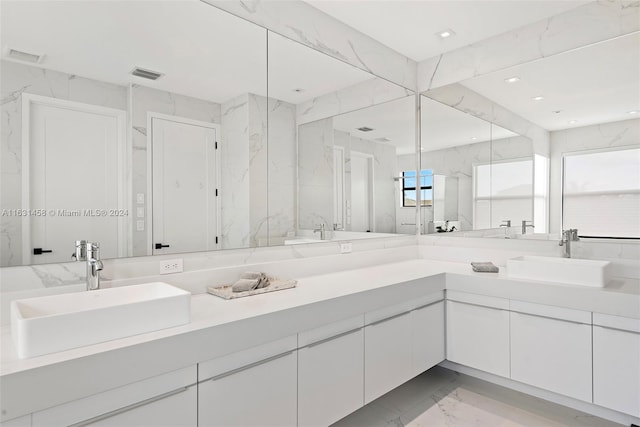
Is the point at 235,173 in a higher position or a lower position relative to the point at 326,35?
lower

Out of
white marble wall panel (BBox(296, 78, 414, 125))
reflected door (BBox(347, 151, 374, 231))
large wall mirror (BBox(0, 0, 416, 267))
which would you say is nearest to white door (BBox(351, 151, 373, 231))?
reflected door (BBox(347, 151, 374, 231))

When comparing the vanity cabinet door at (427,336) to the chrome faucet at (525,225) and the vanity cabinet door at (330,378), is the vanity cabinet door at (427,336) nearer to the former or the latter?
the vanity cabinet door at (330,378)

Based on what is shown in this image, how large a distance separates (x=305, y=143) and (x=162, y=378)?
68.9 inches

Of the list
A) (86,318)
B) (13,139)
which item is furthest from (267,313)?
(13,139)

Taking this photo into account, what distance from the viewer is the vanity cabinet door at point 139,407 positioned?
3.46 ft

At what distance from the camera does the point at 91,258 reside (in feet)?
4.93

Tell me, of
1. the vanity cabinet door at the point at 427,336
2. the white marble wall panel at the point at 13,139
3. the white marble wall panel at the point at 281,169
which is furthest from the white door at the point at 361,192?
the white marble wall panel at the point at 13,139

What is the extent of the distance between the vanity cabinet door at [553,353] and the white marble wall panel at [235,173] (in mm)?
1804

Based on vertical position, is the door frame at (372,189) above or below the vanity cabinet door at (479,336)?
above

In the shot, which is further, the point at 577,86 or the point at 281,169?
the point at 577,86

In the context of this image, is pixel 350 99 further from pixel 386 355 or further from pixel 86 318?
pixel 86 318

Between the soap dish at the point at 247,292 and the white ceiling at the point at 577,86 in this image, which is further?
the white ceiling at the point at 577,86

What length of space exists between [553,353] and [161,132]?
8.31 ft

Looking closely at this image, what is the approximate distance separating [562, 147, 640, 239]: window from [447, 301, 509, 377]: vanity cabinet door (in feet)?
2.88
